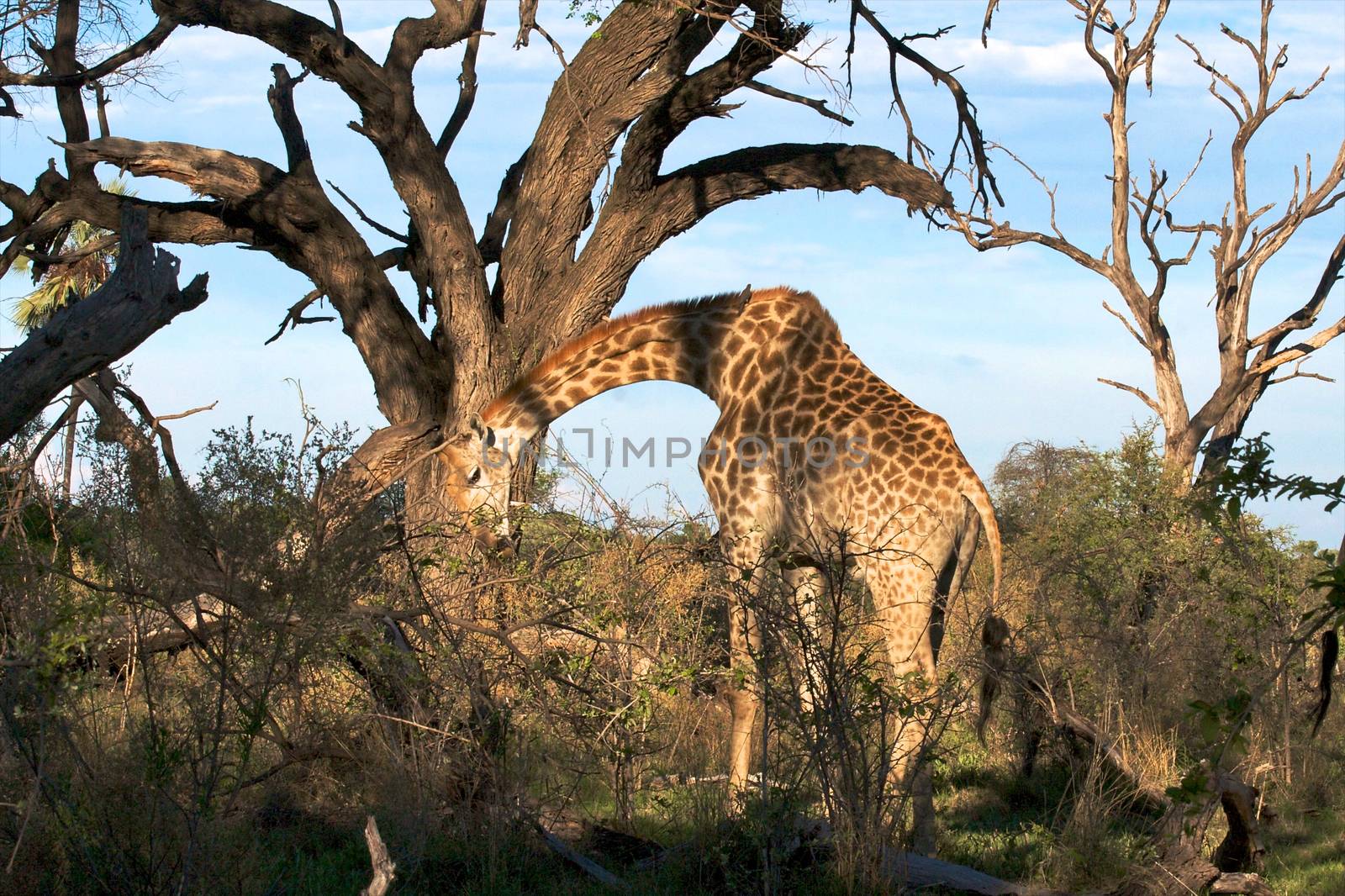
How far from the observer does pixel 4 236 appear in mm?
11039

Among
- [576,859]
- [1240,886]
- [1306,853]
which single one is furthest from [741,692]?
[1306,853]

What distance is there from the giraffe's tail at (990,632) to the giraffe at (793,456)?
0.02 m

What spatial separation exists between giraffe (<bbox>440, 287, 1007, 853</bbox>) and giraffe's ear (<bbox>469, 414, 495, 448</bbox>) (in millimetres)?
13

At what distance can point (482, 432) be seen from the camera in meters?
8.77

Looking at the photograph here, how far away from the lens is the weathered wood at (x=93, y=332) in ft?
13.6

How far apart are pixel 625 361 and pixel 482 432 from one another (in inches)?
44.1

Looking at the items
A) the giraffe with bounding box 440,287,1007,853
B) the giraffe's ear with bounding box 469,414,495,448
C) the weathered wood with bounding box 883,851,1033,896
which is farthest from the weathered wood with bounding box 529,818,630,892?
the giraffe's ear with bounding box 469,414,495,448

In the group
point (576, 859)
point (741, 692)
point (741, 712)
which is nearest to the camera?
point (576, 859)

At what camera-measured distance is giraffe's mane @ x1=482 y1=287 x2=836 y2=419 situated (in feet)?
28.4

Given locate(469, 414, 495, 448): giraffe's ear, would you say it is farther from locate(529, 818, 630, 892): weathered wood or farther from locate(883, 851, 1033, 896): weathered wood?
locate(883, 851, 1033, 896): weathered wood

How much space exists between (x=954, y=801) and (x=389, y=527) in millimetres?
4296

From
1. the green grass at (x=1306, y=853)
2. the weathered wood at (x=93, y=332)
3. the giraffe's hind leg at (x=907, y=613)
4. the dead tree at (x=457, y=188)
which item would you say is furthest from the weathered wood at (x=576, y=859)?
the dead tree at (x=457, y=188)

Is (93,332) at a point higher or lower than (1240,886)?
higher

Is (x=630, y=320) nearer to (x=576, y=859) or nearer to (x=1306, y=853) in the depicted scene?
(x=576, y=859)
